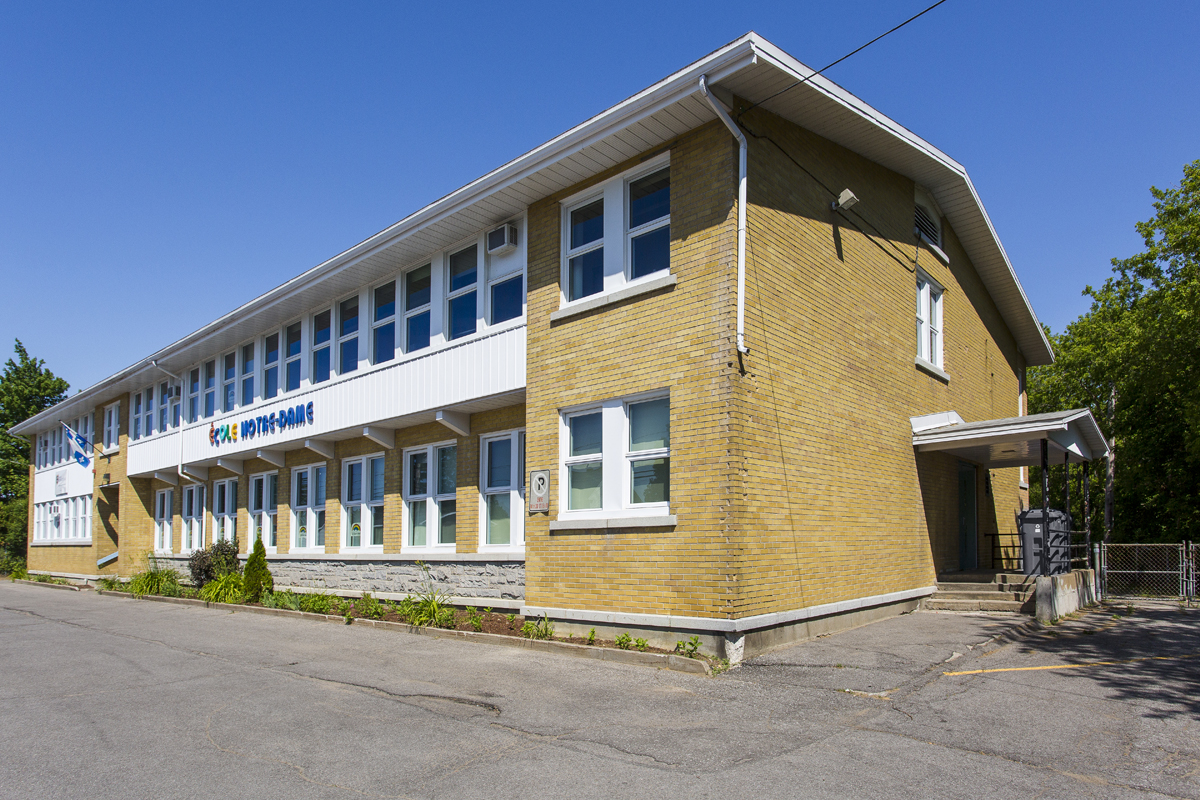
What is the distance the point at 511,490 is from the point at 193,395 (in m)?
14.1

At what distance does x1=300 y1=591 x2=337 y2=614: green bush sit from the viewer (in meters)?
15.7

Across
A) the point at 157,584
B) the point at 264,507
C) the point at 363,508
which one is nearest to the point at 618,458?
the point at 363,508

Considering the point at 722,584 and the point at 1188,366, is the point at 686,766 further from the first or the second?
the point at 1188,366

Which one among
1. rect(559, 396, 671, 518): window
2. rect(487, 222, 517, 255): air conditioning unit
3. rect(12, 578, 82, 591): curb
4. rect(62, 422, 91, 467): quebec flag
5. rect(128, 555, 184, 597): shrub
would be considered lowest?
rect(12, 578, 82, 591): curb

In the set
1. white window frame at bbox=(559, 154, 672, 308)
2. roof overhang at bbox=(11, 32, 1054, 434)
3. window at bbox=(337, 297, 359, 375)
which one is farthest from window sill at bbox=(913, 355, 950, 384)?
window at bbox=(337, 297, 359, 375)

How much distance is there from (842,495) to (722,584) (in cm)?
344

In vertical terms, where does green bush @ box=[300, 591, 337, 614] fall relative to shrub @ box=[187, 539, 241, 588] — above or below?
below

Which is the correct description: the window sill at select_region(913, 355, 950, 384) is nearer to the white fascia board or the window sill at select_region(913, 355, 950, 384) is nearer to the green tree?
the white fascia board

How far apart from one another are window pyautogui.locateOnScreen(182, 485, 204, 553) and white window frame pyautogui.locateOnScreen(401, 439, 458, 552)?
1047 centimetres

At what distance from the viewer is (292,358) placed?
64.7 feet

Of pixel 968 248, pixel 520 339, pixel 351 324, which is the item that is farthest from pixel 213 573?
pixel 968 248

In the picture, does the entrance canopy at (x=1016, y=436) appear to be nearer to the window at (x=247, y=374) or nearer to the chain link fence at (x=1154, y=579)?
the chain link fence at (x=1154, y=579)

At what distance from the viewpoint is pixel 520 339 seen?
13367 millimetres

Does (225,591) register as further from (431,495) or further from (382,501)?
(431,495)
